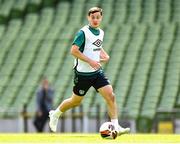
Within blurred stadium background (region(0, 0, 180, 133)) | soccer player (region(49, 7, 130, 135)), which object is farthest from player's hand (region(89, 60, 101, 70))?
blurred stadium background (region(0, 0, 180, 133))

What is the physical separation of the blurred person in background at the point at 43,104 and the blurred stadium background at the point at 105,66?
0.58m

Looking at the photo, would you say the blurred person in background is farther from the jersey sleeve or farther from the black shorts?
the jersey sleeve

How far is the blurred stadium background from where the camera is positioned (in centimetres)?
2433

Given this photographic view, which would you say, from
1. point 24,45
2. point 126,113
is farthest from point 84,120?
point 24,45

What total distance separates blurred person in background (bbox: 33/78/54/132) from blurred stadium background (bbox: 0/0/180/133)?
1.90ft

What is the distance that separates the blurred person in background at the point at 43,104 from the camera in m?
23.4

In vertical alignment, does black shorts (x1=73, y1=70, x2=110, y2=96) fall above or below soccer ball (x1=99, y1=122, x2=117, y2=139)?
above

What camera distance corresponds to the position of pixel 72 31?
3014cm

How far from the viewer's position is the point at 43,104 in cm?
2361

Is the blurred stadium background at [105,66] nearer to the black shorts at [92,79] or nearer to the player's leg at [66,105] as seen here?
the player's leg at [66,105]

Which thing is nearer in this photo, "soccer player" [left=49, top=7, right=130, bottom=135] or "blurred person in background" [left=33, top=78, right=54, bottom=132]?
"soccer player" [left=49, top=7, right=130, bottom=135]

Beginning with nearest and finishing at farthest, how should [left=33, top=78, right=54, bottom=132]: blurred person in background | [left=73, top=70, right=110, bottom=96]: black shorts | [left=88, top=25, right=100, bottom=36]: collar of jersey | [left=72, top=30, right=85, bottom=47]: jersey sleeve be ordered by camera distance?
[left=72, top=30, right=85, bottom=47]: jersey sleeve → [left=88, top=25, right=100, bottom=36]: collar of jersey → [left=73, top=70, right=110, bottom=96]: black shorts → [left=33, top=78, right=54, bottom=132]: blurred person in background

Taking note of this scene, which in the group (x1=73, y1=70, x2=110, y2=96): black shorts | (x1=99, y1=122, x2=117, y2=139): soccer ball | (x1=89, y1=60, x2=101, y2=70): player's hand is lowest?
(x1=99, y1=122, x2=117, y2=139): soccer ball

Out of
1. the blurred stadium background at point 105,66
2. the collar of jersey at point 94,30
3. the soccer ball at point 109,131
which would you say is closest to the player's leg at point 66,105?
the soccer ball at point 109,131
